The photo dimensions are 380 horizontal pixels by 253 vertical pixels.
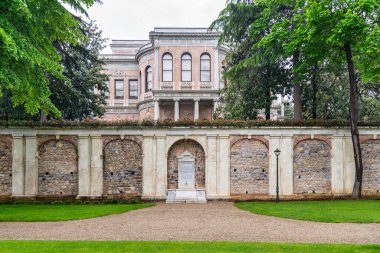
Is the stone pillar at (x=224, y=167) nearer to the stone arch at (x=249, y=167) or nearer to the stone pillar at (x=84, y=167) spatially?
the stone arch at (x=249, y=167)

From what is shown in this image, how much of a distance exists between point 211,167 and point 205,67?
62.2 feet

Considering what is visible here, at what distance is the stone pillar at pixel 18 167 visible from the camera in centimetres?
2148

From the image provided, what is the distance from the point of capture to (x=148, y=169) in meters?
22.5

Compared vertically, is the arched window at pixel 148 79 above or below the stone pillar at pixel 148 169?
above

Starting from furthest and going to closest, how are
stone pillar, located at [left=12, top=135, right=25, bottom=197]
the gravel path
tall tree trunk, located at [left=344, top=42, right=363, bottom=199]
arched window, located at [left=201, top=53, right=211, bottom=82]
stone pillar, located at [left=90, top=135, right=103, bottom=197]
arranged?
arched window, located at [left=201, top=53, right=211, bottom=82] < stone pillar, located at [left=90, top=135, right=103, bottom=197] < stone pillar, located at [left=12, top=135, right=25, bottom=197] < tall tree trunk, located at [left=344, top=42, right=363, bottom=199] < the gravel path

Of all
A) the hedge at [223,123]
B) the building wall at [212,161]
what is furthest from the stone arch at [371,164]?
the hedge at [223,123]

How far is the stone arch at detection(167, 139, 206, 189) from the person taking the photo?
22.9m

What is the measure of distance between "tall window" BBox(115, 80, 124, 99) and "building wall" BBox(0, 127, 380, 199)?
77.3 ft

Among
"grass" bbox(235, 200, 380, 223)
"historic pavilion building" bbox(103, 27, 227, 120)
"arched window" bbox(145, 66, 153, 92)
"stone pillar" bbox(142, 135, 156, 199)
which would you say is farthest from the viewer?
"arched window" bbox(145, 66, 153, 92)

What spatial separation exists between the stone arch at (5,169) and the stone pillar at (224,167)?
11.3 metres

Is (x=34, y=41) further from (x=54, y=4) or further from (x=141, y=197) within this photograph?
(x=141, y=197)

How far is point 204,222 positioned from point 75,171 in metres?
10.8

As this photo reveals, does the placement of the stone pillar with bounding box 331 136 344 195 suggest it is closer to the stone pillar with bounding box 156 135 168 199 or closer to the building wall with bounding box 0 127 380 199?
the building wall with bounding box 0 127 380 199

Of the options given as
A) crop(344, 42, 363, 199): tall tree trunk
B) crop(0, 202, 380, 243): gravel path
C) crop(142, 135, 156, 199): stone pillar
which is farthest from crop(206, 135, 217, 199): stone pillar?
crop(344, 42, 363, 199): tall tree trunk
